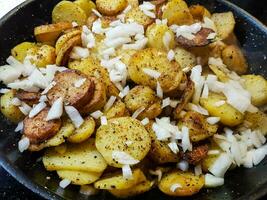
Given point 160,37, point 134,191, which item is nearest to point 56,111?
point 134,191

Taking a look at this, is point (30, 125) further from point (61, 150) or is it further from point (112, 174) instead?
point (112, 174)

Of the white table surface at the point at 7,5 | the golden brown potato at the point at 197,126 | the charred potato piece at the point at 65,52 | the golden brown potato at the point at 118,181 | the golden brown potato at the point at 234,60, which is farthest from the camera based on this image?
the white table surface at the point at 7,5

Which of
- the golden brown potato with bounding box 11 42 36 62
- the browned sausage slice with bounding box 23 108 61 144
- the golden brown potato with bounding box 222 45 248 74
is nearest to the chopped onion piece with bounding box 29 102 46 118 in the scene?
the browned sausage slice with bounding box 23 108 61 144

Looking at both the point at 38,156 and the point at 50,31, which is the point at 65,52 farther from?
the point at 38,156

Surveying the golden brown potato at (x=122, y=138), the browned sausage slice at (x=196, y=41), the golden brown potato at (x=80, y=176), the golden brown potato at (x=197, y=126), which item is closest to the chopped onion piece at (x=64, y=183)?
the golden brown potato at (x=80, y=176)

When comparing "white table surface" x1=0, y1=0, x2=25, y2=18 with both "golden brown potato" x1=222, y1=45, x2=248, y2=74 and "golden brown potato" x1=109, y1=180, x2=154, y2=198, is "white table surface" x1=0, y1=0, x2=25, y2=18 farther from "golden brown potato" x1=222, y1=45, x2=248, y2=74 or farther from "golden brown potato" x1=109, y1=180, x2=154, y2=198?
"golden brown potato" x1=109, y1=180, x2=154, y2=198

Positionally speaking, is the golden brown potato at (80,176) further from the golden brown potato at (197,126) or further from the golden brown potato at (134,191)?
the golden brown potato at (197,126)
